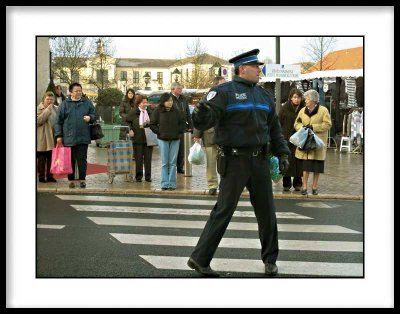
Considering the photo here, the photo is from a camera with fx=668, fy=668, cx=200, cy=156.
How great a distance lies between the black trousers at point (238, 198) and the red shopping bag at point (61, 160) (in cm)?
598

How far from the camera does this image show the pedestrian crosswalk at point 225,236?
258 inches

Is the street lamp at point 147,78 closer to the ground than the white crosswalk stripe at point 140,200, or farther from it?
farther from it

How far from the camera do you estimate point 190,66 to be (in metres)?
41.1

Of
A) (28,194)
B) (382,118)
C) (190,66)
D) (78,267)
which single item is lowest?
(78,267)

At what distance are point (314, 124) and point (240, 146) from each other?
564 centimetres

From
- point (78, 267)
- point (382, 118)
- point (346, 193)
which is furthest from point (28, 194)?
point (346, 193)

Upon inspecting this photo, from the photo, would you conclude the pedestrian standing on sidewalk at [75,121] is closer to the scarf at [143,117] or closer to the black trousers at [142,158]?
the scarf at [143,117]

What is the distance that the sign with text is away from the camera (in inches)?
639

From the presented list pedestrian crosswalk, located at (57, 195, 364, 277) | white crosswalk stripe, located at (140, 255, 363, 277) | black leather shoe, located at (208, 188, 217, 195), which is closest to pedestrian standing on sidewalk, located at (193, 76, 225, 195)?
black leather shoe, located at (208, 188, 217, 195)

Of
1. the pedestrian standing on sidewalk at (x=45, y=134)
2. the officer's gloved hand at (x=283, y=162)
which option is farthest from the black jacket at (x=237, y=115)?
the pedestrian standing on sidewalk at (x=45, y=134)

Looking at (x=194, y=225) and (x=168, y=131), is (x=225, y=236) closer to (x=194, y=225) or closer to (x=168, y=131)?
(x=194, y=225)
